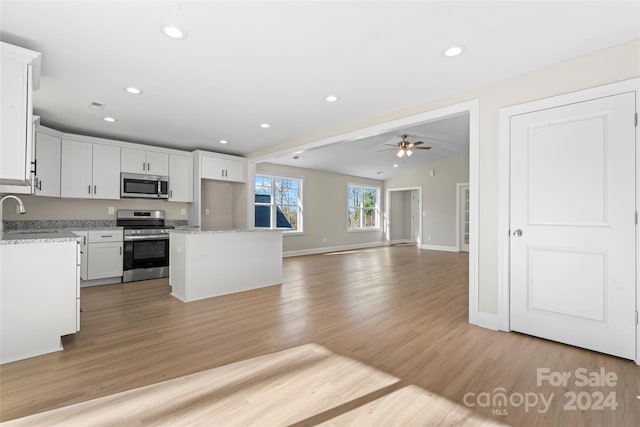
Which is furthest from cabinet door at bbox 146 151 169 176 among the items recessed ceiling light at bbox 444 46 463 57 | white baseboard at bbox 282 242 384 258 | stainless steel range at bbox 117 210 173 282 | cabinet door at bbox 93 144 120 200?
recessed ceiling light at bbox 444 46 463 57

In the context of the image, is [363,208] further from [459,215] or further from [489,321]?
[489,321]

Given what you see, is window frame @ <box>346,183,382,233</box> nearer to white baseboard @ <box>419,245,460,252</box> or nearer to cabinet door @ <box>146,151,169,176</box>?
white baseboard @ <box>419,245,460,252</box>

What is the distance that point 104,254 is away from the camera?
471 cm

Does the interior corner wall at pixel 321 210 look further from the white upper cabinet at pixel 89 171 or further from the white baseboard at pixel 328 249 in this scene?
the white upper cabinet at pixel 89 171

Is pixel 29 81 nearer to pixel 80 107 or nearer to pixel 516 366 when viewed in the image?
pixel 80 107

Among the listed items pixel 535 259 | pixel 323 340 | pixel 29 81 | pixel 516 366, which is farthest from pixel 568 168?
pixel 29 81

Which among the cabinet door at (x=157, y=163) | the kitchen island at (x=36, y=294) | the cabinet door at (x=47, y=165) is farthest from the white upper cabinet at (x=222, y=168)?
the kitchen island at (x=36, y=294)

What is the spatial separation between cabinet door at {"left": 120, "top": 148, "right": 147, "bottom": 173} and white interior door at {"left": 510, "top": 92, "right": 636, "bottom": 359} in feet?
18.2

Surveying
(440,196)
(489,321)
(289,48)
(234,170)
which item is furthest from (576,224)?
(440,196)

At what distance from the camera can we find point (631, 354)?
227cm

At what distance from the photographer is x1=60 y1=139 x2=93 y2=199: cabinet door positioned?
4625 millimetres

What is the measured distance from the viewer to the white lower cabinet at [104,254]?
15.1ft

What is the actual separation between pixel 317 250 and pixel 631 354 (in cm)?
686

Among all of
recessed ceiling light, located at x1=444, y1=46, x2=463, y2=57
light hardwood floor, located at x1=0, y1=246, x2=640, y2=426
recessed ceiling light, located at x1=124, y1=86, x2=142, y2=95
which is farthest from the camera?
recessed ceiling light, located at x1=124, y1=86, x2=142, y2=95
